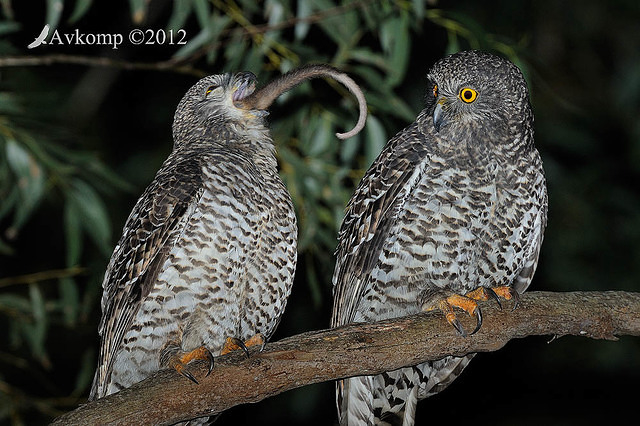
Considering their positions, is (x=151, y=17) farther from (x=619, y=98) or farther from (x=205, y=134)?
(x=619, y=98)

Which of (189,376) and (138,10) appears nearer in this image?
(189,376)

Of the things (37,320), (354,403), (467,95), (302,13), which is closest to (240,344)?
(354,403)

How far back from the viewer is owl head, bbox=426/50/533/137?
3.68 metres

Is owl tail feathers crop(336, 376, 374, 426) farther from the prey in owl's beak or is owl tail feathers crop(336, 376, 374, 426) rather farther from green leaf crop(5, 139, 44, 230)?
green leaf crop(5, 139, 44, 230)

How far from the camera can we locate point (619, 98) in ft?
33.3

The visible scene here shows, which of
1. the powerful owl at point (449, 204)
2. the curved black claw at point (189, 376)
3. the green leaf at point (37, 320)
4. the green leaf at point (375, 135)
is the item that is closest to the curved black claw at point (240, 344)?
the curved black claw at point (189, 376)

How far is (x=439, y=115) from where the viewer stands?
3.72 m

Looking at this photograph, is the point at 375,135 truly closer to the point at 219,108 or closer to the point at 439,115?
the point at 439,115

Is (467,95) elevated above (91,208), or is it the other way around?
(467,95)

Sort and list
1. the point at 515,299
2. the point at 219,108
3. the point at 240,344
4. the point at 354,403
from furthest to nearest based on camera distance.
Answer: the point at 354,403 < the point at 219,108 < the point at 515,299 < the point at 240,344

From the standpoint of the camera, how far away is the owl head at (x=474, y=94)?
3680 millimetres

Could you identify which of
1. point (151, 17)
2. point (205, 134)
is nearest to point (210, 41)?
point (205, 134)

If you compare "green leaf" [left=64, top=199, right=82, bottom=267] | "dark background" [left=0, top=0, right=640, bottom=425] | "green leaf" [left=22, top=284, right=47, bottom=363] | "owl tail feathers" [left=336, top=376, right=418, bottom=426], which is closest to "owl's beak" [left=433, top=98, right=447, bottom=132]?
"dark background" [left=0, top=0, right=640, bottom=425]

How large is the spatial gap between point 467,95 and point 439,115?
147mm
